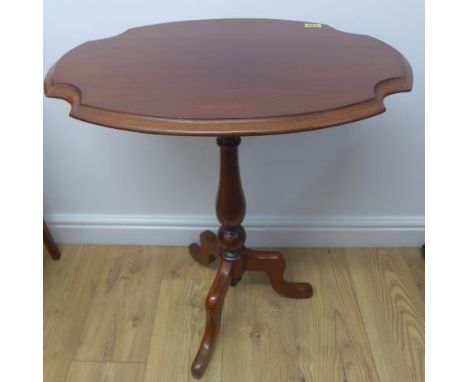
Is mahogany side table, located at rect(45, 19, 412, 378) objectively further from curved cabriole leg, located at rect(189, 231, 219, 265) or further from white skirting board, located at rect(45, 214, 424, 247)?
white skirting board, located at rect(45, 214, 424, 247)

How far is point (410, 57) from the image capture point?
61.0 inches

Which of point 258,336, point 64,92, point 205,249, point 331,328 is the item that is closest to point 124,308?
point 205,249

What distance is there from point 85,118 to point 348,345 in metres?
1.05

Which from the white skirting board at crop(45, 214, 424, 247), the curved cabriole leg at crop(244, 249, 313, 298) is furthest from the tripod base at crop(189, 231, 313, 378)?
the white skirting board at crop(45, 214, 424, 247)

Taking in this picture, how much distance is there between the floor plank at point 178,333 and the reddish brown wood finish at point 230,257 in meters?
0.05

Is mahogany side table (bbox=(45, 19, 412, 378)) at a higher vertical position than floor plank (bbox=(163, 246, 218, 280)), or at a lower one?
higher

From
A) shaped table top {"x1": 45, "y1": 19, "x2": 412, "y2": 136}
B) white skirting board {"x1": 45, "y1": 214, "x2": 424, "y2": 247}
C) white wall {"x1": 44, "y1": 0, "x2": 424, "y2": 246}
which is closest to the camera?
shaped table top {"x1": 45, "y1": 19, "x2": 412, "y2": 136}

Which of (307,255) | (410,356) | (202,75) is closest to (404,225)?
(307,255)

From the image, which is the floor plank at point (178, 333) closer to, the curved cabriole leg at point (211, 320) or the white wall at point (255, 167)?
the curved cabriole leg at point (211, 320)

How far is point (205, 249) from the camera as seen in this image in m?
1.76

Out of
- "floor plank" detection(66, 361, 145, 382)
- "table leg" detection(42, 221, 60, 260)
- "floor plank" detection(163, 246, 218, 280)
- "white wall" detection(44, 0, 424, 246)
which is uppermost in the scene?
"white wall" detection(44, 0, 424, 246)

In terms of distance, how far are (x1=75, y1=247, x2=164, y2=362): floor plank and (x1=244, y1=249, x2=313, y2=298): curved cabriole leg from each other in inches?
14.3

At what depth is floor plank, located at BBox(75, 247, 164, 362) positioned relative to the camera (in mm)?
1507
